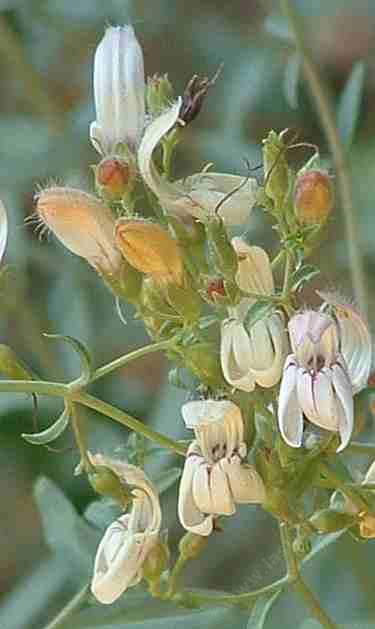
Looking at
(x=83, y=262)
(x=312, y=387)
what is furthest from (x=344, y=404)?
(x=83, y=262)

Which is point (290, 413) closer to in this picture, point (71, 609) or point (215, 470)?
point (215, 470)

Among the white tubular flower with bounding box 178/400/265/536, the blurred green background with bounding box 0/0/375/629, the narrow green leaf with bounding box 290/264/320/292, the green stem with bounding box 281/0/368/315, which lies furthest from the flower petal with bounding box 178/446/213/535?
the green stem with bounding box 281/0/368/315

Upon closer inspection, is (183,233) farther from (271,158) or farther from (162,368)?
(162,368)

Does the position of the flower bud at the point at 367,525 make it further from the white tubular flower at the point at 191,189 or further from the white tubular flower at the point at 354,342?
the white tubular flower at the point at 191,189

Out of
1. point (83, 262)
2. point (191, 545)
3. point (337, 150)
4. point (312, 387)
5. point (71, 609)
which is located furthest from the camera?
point (83, 262)

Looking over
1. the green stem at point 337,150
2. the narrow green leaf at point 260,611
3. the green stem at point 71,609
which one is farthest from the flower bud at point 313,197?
the green stem at point 337,150

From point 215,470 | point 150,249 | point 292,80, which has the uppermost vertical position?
point 292,80
